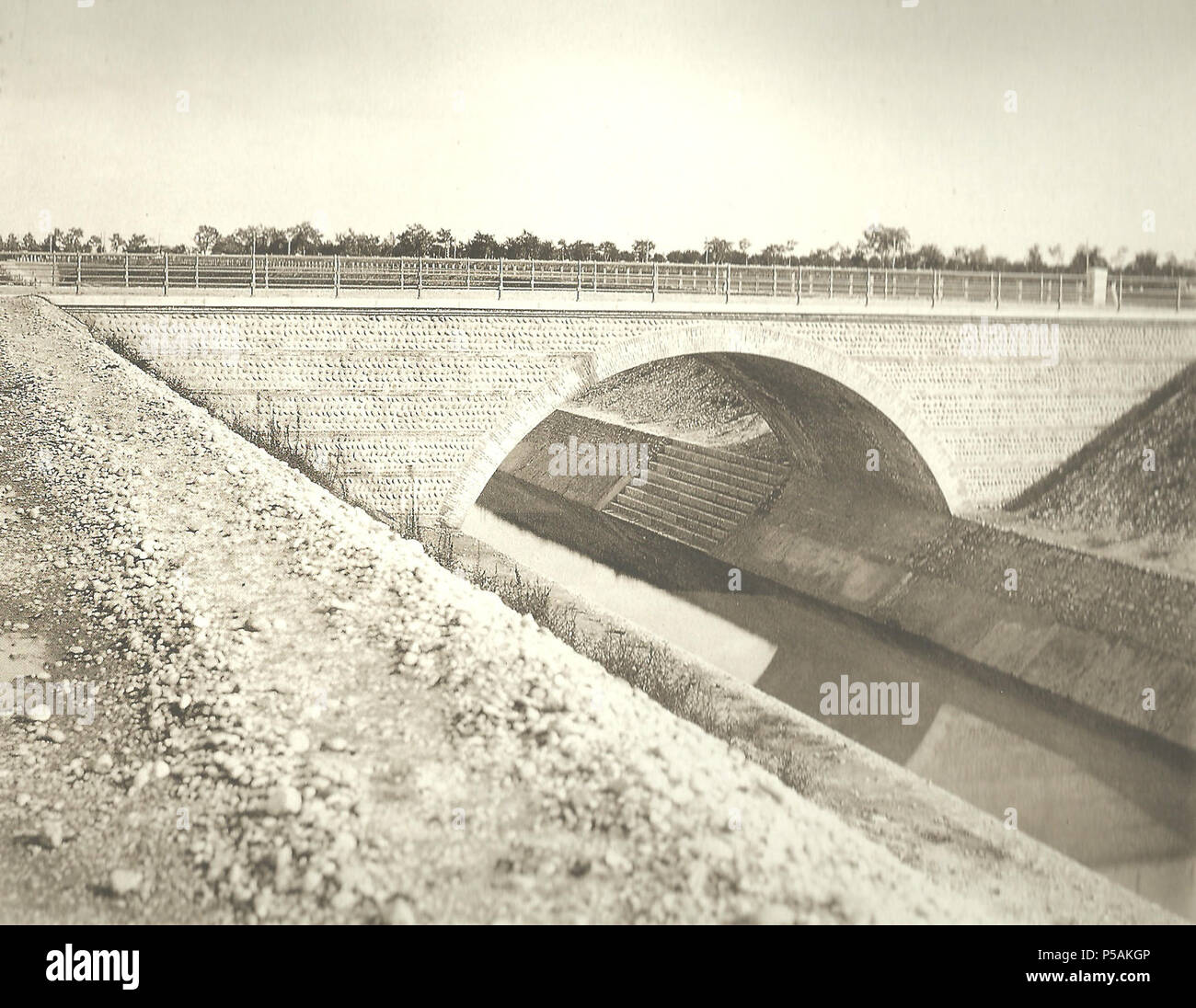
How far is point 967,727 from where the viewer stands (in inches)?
675

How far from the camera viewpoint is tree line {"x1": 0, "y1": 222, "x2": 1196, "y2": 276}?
1759 centimetres

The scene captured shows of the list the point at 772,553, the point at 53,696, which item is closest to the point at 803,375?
the point at 772,553

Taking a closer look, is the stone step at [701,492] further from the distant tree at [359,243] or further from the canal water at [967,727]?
the distant tree at [359,243]

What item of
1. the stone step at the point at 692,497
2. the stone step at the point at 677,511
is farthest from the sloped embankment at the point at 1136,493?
the stone step at the point at 677,511

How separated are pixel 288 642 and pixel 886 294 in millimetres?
15444

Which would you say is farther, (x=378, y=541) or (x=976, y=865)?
(x=378, y=541)

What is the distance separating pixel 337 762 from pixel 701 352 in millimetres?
13129

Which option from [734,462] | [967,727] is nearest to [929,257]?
[734,462]

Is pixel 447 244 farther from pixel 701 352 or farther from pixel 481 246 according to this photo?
pixel 701 352

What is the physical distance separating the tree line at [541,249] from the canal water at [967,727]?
7.81 metres

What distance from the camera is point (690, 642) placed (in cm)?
2070

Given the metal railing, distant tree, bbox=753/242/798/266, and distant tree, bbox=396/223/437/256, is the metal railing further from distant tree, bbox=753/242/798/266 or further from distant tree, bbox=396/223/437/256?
distant tree, bbox=753/242/798/266
